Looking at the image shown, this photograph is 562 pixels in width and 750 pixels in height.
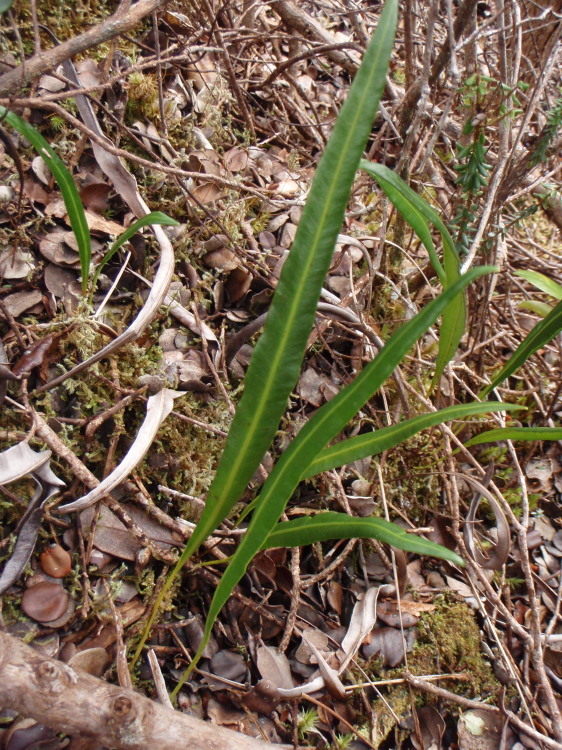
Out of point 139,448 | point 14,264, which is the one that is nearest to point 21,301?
point 14,264

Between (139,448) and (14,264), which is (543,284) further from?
(14,264)

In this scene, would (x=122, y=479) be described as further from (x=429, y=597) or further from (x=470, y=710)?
(x=470, y=710)

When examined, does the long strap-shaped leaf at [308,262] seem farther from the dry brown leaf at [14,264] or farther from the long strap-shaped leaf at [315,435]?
the dry brown leaf at [14,264]

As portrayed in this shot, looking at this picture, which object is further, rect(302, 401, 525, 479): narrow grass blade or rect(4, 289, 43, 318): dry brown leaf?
rect(4, 289, 43, 318): dry brown leaf

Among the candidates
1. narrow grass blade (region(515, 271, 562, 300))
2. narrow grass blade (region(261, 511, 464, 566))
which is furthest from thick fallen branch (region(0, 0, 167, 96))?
narrow grass blade (region(515, 271, 562, 300))

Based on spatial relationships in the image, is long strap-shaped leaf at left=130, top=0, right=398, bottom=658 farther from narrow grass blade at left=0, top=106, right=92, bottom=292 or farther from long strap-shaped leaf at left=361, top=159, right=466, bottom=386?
narrow grass blade at left=0, top=106, right=92, bottom=292
